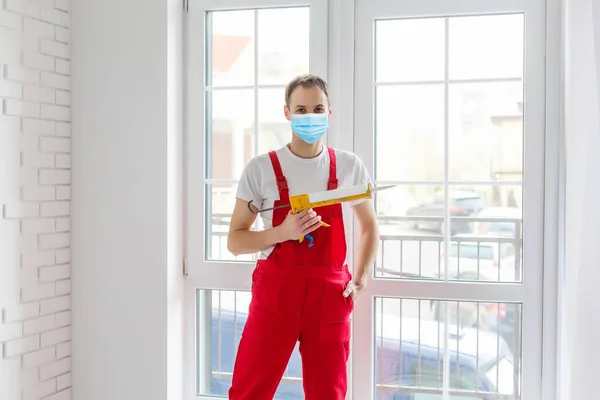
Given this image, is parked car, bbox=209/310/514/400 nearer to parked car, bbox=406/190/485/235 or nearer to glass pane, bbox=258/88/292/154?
parked car, bbox=406/190/485/235

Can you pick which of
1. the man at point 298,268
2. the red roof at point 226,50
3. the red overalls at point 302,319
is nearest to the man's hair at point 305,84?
the man at point 298,268

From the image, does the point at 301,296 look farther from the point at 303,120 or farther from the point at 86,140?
the point at 86,140

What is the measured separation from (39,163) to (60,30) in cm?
53

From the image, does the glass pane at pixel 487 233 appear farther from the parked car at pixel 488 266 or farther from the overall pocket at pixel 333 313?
the overall pocket at pixel 333 313

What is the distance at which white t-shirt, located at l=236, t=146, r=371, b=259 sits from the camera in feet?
6.61

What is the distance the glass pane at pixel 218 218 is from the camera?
2.42 meters

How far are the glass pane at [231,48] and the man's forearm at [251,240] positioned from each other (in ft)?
2.22

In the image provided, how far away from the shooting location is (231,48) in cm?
241

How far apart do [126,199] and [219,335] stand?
0.68m

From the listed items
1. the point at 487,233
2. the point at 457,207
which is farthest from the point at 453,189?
the point at 487,233

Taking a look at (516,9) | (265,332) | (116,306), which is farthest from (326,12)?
(116,306)

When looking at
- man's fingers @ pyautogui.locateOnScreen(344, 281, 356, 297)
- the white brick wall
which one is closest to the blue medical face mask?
man's fingers @ pyautogui.locateOnScreen(344, 281, 356, 297)

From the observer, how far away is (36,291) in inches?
87.6

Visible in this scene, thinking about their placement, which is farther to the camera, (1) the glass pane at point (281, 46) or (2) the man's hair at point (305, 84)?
(1) the glass pane at point (281, 46)
